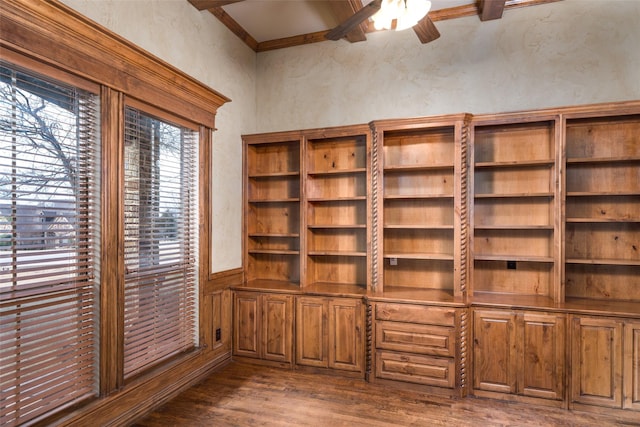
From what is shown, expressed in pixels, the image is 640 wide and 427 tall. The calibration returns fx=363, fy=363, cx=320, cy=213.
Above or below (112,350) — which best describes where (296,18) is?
above

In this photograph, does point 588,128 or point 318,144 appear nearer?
point 588,128

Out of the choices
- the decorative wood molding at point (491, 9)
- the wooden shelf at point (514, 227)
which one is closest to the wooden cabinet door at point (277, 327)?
the wooden shelf at point (514, 227)

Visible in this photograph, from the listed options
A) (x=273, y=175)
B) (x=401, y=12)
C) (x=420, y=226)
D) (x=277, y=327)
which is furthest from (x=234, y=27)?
(x=277, y=327)

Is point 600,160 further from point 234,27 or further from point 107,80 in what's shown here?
point 107,80

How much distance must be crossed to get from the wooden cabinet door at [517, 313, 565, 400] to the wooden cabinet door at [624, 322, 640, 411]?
406mm

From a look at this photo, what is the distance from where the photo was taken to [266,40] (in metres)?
4.11

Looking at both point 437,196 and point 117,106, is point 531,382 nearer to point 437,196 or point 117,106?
point 437,196

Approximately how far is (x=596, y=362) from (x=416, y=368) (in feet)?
4.38

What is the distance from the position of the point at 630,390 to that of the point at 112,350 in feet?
12.1

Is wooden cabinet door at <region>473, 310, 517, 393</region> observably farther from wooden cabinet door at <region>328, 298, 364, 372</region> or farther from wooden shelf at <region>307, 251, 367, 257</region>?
wooden shelf at <region>307, 251, 367, 257</region>

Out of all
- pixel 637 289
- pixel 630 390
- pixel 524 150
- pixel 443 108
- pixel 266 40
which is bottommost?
pixel 630 390

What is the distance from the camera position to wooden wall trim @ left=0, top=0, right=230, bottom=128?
6.11 feet

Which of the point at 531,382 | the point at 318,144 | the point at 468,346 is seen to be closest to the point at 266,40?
the point at 318,144

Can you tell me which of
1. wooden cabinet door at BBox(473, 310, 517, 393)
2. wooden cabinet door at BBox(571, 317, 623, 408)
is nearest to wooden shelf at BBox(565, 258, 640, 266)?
wooden cabinet door at BBox(571, 317, 623, 408)
